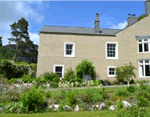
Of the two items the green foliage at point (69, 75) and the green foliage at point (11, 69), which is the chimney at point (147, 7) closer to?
the green foliage at point (69, 75)

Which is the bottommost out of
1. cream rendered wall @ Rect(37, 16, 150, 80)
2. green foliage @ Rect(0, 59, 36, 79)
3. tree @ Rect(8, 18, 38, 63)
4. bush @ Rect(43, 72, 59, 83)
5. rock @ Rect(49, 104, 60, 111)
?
rock @ Rect(49, 104, 60, 111)

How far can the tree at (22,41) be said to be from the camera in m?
35.5

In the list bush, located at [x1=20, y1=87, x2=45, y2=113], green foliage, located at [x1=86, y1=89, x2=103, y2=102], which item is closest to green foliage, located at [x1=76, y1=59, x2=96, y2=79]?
green foliage, located at [x1=86, y1=89, x2=103, y2=102]

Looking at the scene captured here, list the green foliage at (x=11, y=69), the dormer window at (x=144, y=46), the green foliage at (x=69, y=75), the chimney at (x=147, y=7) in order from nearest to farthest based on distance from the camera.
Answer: the green foliage at (x=11, y=69)
the green foliage at (x=69, y=75)
the dormer window at (x=144, y=46)
the chimney at (x=147, y=7)

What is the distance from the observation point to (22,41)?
36.1 metres

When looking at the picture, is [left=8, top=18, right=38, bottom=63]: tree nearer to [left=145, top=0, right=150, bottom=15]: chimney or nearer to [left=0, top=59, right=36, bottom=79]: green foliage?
[left=0, top=59, right=36, bottom=79]: green foliage

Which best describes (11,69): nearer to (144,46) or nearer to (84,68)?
(84,68)

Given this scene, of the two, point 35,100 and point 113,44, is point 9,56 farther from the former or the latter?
point 35,100

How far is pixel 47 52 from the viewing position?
17.2 metres

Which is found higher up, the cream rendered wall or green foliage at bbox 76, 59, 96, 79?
the cream rendered wall

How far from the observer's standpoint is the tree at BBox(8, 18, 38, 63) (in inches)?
1398

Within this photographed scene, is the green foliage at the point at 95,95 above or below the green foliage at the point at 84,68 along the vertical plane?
below

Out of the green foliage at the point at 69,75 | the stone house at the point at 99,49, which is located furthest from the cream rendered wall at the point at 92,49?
the green foliage at the point at 69,75

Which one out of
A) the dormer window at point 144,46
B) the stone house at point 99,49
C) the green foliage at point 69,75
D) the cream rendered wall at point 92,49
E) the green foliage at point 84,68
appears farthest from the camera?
the dormer window at point 144,46
